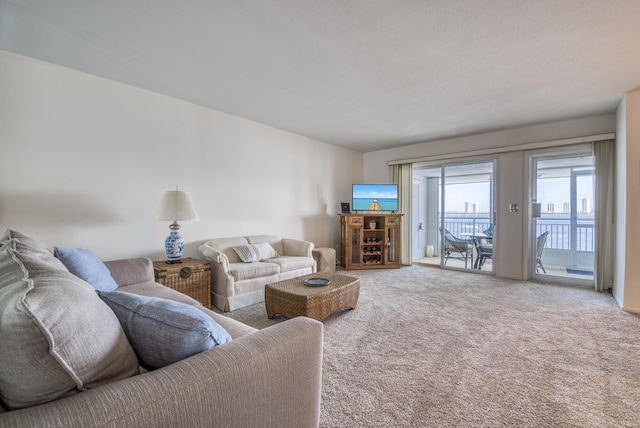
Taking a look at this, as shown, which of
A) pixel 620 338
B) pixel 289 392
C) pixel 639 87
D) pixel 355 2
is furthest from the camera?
pixel 639 87

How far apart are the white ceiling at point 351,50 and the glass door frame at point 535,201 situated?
65cm

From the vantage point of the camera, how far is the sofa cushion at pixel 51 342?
633 millimetres

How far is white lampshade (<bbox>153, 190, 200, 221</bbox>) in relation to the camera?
9.94 ft

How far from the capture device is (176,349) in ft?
2.92

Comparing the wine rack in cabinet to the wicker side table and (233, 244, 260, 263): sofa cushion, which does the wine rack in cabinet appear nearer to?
(233, 244, 260, 263): sofa cushion

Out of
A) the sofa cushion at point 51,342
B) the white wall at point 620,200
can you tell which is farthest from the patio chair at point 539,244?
the sofa cushion at point 51,342

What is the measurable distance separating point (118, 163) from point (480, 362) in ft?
12.6

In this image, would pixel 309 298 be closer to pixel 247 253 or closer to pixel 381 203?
pixel 247 253

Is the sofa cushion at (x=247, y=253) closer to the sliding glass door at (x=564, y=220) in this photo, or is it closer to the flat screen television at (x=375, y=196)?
the flat screen television at (x=375, y=196)

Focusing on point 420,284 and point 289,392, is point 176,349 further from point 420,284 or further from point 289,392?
point 420,284

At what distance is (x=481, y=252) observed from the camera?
5.19 m

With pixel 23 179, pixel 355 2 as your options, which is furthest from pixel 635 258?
pixel 23 179

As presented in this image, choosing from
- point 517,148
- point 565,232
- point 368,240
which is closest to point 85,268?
point 368,240

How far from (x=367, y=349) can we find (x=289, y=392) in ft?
4.67
